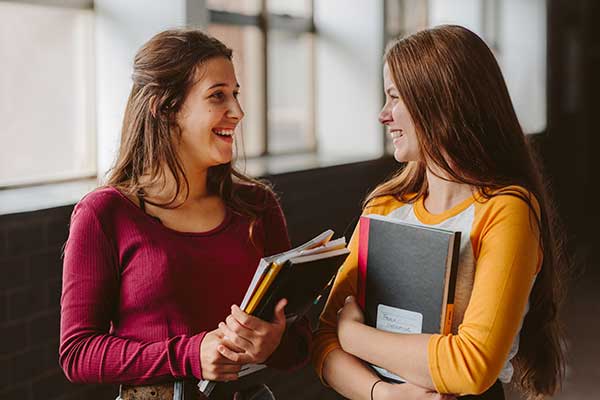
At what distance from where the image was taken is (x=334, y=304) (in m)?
1.85

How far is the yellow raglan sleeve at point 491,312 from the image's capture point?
5.17 ft

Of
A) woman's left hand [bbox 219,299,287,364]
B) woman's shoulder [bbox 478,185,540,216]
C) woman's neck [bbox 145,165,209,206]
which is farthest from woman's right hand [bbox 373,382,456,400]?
woman's neck [bbox 145,165,209,206]

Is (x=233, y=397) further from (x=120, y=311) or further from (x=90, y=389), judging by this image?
(x=90, y=389)

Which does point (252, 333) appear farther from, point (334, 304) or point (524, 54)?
point (524, 54)

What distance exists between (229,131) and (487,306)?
27.4 inches

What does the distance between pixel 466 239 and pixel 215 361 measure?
54 centimetres

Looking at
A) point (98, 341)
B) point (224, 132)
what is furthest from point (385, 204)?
point (98, 341)

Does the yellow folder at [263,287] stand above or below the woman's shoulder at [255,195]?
below

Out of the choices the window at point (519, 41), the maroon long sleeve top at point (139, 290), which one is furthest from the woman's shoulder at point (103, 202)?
the window at point (519, 41)

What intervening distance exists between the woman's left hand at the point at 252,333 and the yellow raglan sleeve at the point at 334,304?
123 millimetres

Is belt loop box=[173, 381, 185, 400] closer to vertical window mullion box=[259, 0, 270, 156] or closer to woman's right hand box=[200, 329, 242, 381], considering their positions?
woman's right hand box=[200, 329, 242, 381]

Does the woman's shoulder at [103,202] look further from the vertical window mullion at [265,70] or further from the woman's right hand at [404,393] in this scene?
the vertical window mullion at [265,70]

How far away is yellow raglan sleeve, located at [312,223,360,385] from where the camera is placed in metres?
1.82

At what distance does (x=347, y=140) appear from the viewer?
5.31m
